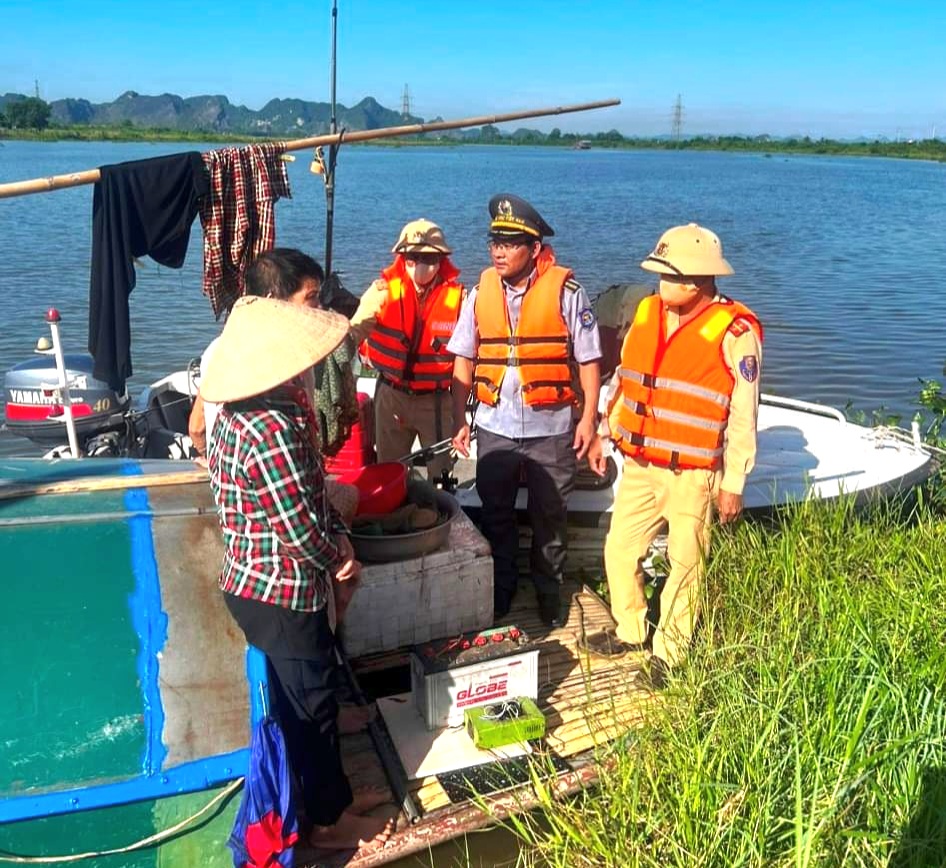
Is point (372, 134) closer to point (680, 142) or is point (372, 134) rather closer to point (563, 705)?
point (563, 705)

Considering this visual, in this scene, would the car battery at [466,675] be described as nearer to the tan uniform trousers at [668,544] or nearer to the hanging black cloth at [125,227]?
the tan uniform trousers at [668,544]

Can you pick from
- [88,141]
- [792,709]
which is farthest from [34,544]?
[88,141]

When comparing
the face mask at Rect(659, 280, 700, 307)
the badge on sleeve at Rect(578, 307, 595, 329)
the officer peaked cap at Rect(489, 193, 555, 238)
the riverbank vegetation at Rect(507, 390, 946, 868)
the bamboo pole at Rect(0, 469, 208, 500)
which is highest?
the officer peaked cap at Rect(489, 193, 555, 238)

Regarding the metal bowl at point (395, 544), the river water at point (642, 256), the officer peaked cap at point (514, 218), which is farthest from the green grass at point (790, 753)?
the officer peaked cap at point (514, 218)

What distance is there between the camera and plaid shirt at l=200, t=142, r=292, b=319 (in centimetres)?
387

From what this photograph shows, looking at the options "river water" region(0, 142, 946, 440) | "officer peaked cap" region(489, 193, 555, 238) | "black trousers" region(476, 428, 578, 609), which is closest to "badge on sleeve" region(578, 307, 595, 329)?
"officer peaked cap" region(489, 193, 555, 238)

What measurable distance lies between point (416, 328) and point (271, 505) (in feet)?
7.41

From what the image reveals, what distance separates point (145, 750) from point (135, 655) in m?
0.26

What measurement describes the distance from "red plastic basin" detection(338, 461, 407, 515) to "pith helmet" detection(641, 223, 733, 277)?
1.37 metres

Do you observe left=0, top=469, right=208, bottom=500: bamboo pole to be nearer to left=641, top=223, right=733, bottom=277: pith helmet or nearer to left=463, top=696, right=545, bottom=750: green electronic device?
left=463, top=696, right=545, bottom=750: green electronic device

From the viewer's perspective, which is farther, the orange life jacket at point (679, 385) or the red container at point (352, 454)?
the red container at point (352, 454)

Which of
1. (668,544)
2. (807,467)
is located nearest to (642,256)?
(807,467)

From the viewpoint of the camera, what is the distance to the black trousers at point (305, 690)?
2420 mm

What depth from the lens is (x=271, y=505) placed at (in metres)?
2.25
